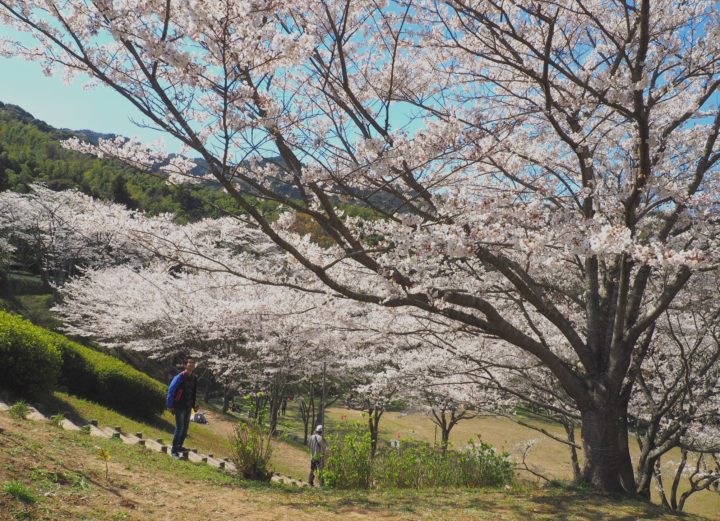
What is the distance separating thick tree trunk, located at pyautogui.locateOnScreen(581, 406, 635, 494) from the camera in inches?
241

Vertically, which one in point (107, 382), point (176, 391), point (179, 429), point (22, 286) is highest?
point (22, 286)

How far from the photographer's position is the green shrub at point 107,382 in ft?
32.4

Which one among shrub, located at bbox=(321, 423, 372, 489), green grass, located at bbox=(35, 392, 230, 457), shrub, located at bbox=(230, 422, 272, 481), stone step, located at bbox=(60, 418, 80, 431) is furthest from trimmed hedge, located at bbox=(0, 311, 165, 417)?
shrub, located at bbox=(321, 423, 372, 489)

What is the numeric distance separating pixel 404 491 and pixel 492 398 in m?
5.57

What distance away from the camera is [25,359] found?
7688 mm

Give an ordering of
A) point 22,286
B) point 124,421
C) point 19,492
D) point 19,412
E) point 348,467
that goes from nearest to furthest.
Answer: point 19,492
point 19,412
point 348,467
point 124,421
point 22,286

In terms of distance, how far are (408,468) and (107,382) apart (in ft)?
21.1

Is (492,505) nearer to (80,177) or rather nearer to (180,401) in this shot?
(180,401)

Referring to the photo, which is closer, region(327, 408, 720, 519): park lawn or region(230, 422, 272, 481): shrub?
region(230, 422, 272, 481): shrub

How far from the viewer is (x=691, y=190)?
5566 mm

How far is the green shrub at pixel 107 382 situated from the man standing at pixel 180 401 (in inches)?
138

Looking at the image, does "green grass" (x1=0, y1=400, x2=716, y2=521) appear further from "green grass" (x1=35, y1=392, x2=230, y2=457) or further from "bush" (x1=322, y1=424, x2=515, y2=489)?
"green grass" (x1=35, y1=392, x2=230, y2=457)

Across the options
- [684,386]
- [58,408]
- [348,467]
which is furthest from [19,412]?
[684,386]

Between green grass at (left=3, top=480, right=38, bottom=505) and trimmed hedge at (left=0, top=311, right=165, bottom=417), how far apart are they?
16.1ft
